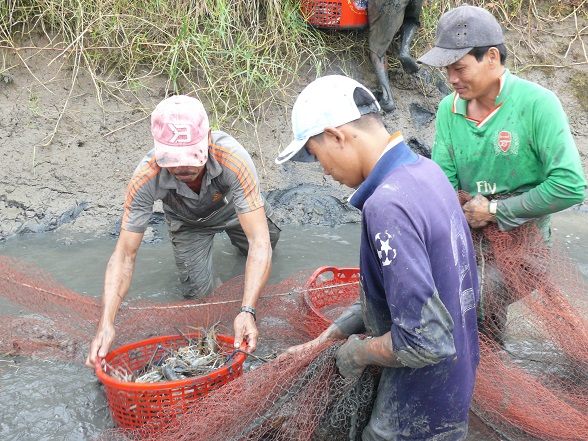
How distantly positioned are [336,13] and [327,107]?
569 centimetres

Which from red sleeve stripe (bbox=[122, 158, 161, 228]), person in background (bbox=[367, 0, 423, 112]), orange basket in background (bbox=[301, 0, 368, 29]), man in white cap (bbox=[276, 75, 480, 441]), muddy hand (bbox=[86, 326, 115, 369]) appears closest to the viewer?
man in white cap (bbox=[276, 75, 480, 441])

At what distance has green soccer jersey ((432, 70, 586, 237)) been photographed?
323cm

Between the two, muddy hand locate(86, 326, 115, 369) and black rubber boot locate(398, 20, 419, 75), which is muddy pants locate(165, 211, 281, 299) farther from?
black rubber boot locate(398, 20, 419, 75)

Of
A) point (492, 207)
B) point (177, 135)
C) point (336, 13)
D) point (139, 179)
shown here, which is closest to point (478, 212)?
point (492, 207)

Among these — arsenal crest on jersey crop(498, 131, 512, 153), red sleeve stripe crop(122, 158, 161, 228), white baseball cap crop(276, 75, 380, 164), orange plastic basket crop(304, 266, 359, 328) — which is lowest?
orange plastic basket crop(304, 266, 359, 328)

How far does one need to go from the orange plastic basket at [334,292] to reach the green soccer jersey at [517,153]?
46.5 inches

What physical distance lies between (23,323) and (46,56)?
413cm

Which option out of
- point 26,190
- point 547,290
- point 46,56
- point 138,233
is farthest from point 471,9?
point 46,56

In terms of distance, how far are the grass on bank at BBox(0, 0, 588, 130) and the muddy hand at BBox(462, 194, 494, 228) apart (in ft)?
13.3

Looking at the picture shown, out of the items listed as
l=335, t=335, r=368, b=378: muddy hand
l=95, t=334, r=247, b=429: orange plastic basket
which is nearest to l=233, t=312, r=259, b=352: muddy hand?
l=95, t=334, r=247, b=429: orange plastic basket

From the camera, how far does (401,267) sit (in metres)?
1.91

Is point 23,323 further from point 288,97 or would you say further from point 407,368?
point 288,97

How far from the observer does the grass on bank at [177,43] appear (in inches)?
277

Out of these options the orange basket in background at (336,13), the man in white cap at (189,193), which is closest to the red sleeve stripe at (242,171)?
the man in white cap at (189,193)
